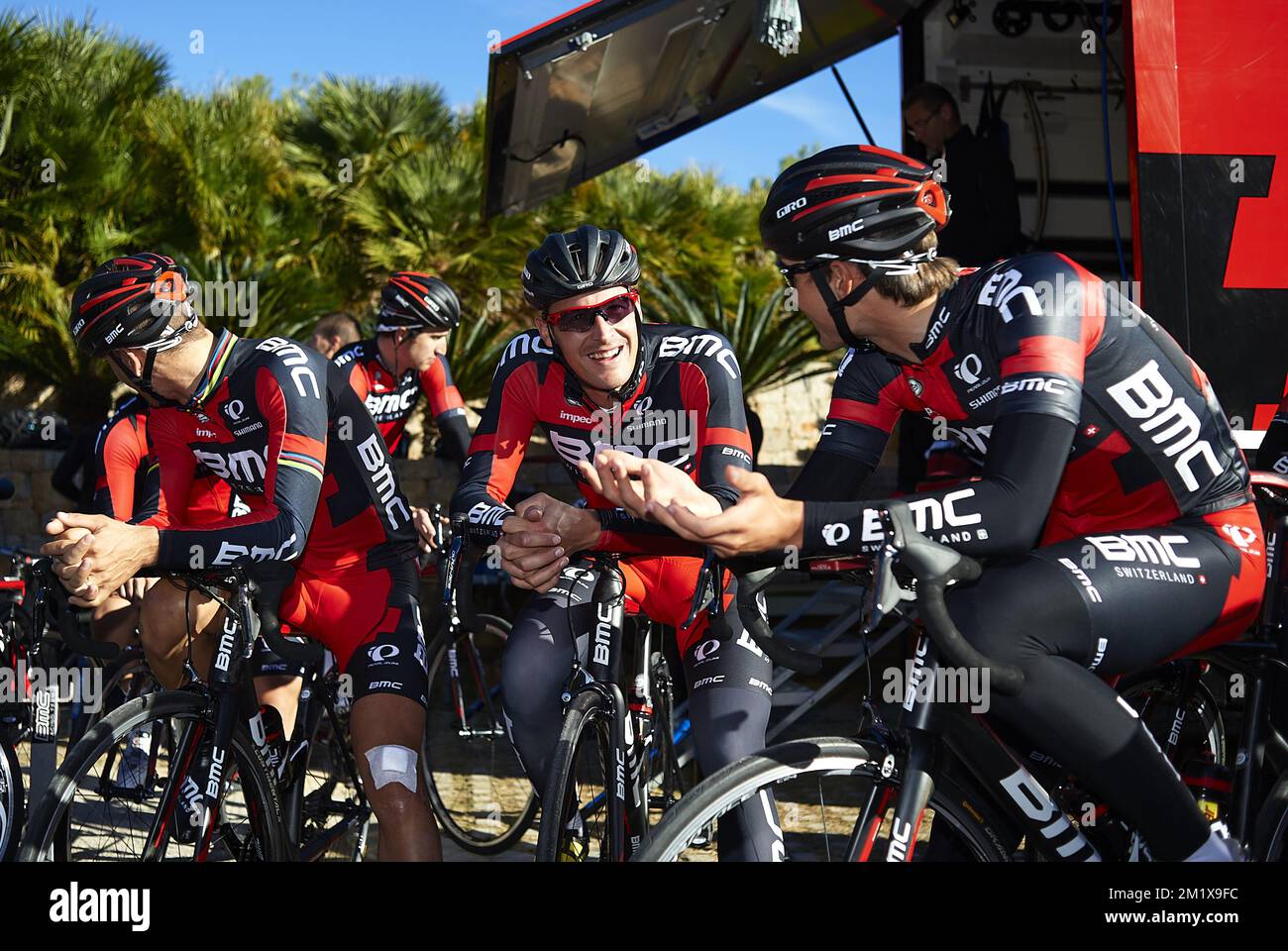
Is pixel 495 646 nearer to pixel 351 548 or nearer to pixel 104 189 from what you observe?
pixel 351 548

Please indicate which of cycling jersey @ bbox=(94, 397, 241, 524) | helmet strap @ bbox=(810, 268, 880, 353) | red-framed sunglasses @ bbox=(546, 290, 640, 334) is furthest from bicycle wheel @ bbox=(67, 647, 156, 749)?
helmet strap @ bbox=(810, 268, 880, 353)

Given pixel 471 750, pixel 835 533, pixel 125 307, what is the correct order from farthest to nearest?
A: pixel 471 750
pixel 125 307
pixel 835 533

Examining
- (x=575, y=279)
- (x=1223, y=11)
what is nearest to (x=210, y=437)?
(x=575, y=279)

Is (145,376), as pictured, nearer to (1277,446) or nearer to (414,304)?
(414,304)

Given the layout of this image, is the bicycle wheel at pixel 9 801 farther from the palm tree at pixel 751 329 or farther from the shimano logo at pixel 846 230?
the palm tree at pixel 751 329

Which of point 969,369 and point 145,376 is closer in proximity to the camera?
point 969,369

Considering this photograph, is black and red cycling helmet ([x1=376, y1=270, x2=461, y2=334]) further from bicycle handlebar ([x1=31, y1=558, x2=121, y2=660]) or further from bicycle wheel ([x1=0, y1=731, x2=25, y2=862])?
bicycle handlebar ([x1=31, y1=558, x2=121, y2=660])

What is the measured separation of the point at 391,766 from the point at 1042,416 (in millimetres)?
2121

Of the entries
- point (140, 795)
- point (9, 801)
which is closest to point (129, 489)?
point (9, 801)

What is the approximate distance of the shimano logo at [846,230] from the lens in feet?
9.18

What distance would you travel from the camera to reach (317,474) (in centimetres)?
364

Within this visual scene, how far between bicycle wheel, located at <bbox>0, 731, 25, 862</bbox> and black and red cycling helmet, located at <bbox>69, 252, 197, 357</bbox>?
1.48 metres

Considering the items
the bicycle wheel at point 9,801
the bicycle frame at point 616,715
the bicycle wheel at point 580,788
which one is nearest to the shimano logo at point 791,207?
the bicycle frame at point 616,715
